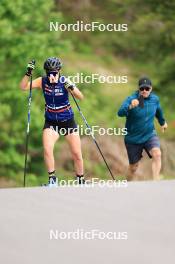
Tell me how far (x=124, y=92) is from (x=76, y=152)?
12.5 ft

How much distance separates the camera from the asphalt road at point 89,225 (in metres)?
7.76

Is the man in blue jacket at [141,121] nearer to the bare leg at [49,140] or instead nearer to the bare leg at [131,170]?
the bare leg at [131,170]

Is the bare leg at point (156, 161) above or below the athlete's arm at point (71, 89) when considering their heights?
below

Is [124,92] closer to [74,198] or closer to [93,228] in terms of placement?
[74,198]

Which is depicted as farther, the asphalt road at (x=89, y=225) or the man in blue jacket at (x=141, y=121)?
the man in blue jacket at (x=141, y=121)

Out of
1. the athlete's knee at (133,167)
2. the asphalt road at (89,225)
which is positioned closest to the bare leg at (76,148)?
the asphalt road at (89,225)

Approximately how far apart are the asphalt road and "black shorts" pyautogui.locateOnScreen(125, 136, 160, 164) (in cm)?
38

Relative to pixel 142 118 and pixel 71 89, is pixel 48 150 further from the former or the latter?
pixel 142 118

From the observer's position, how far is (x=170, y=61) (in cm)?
1614

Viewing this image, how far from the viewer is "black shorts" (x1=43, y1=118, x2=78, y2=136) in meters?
9.20

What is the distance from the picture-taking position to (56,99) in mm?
9055

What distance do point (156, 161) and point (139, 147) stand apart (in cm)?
33

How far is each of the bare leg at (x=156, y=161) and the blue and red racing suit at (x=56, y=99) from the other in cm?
125

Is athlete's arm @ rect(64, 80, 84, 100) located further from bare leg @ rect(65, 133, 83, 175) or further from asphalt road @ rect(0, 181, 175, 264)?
asphalt road @ rect(0, 181, 175, 264)
